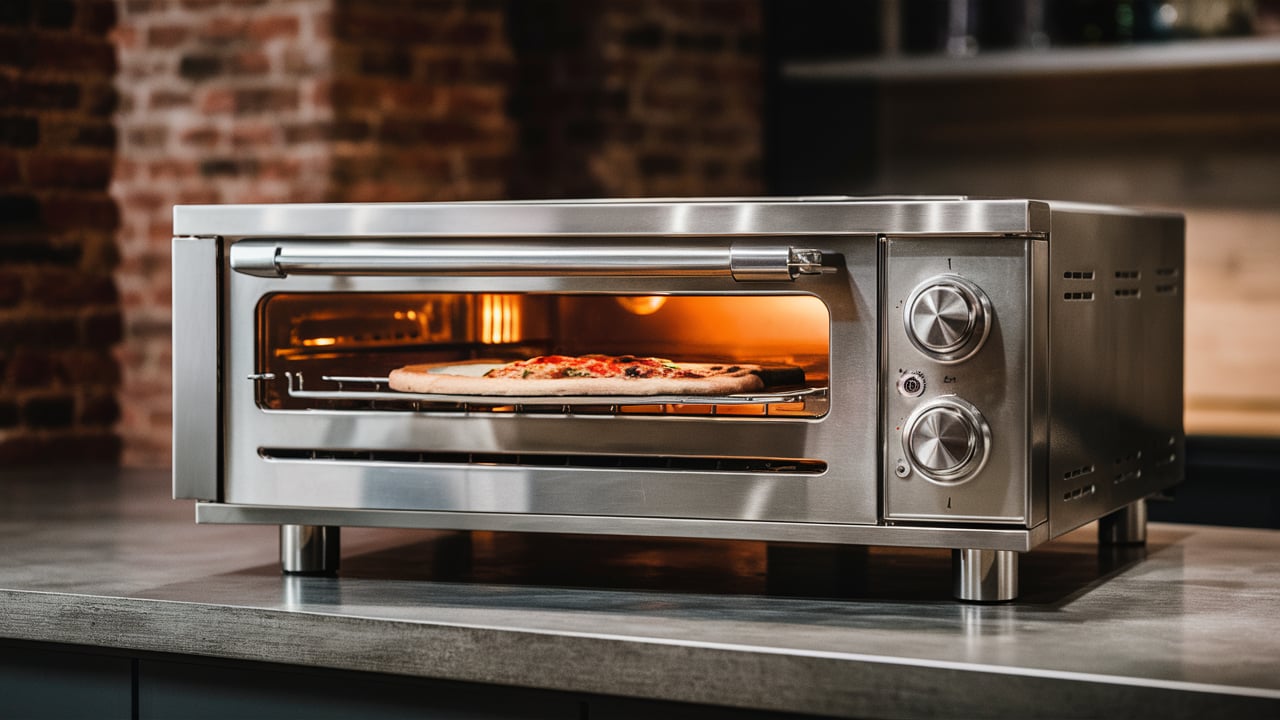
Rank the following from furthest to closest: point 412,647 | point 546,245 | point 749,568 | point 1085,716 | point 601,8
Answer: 1. point 601,8
2. point 749,568
3. point 546,245
4. point 412,647
5. point 1085,716

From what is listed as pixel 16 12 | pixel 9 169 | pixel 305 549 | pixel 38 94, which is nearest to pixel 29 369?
pixel 9 169

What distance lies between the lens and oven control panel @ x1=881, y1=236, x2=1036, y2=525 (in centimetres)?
112

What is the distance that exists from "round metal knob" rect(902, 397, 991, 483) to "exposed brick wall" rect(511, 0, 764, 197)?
1.66 m

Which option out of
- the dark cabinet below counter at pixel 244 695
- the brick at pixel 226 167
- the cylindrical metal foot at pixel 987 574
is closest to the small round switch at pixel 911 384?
the cylindrical metal foot at pixel 987 574

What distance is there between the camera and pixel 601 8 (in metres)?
2.72

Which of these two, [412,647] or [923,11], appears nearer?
[412,647]

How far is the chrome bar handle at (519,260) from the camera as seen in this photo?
3.79 ft

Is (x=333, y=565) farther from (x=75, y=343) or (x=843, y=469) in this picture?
(x=75, y=343)

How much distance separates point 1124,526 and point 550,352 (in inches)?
20.0

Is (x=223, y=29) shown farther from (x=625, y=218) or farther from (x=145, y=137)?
(x=625, y=218)

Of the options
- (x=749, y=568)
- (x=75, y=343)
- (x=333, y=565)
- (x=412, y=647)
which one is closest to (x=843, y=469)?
(x=749, y=568)

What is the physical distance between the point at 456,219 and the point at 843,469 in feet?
1.08

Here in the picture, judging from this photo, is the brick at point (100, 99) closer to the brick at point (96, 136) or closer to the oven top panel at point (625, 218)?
the brick at point (96, 136)

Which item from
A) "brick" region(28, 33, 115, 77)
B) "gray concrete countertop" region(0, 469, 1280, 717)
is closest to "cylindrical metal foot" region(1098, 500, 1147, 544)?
"gray concrete countertop" region(0, 469, 1280, 717)
